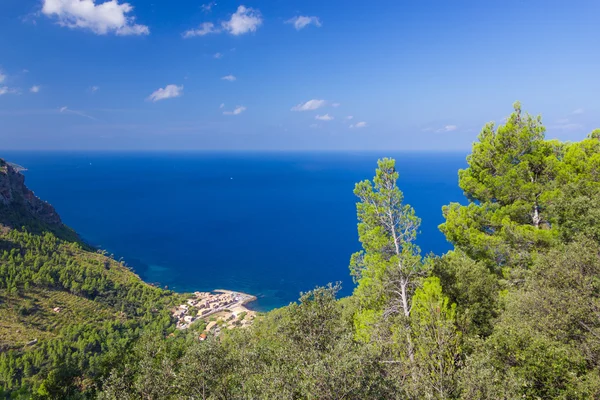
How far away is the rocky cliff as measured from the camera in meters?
76.0

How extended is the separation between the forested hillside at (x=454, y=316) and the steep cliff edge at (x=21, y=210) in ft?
258

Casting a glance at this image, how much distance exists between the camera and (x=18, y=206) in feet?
268

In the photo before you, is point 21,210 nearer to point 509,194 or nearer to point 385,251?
point 385,251

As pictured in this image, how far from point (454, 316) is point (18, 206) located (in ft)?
349

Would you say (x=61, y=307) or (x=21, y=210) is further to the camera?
(x=21, y=210)

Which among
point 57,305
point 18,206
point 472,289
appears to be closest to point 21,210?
point 18,206

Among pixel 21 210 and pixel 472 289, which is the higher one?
pixel 472 289

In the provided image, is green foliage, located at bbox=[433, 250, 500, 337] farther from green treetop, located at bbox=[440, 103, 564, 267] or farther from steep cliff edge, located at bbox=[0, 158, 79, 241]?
steep cliff edge, located at bbox=[0, 158, 79, 241]

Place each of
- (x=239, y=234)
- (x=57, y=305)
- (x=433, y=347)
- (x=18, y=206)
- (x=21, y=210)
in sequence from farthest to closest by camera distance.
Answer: (x=239, y=234) < (x=18, y=206) < (x=21, y=210) < (x=57, y=305) < (x=433, y=347)

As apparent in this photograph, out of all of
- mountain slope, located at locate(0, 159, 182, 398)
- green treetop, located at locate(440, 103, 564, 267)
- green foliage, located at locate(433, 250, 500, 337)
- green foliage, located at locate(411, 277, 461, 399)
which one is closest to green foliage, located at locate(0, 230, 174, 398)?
mountain slope, located at locate(0, 159, 182, 398)

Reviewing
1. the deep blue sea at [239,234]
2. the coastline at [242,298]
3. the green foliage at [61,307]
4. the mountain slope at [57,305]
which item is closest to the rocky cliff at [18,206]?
the mountain slope at [57,305]

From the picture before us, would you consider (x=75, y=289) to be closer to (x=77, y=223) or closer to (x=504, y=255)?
(x=504, y=255)

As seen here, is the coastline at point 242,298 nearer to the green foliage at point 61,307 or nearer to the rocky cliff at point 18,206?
the green foliage at point 61,307

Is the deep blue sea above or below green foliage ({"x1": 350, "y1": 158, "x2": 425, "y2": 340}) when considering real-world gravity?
below
